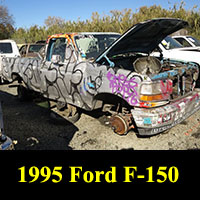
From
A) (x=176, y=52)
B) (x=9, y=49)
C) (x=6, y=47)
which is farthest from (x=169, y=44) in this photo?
(x=6, y=47)

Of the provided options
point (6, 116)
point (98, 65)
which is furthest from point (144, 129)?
point (6, 116)

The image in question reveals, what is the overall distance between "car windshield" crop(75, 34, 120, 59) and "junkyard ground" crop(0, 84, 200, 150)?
1.54 m

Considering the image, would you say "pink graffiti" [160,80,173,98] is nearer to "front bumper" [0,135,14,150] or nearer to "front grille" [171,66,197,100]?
"front grille" [171,66,197,100]

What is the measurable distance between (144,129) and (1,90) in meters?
6.99

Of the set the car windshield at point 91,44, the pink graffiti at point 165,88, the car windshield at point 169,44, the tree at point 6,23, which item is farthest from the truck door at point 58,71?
the tree at point 6,23

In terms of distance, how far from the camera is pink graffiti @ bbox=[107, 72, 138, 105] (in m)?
2.97

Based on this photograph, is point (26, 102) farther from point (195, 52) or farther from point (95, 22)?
point (95, 22)

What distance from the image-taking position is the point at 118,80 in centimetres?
311

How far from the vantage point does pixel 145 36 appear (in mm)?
4039

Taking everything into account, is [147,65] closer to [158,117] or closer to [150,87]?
[150,87]

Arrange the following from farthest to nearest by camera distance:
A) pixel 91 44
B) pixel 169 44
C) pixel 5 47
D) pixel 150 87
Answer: pixel 5 47 < pixel 169 44 < pixel 91 44 < pixel 150 87

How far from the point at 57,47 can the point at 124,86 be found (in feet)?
7.27

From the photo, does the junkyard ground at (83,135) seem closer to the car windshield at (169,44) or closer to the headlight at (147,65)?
the headlight at (147,65)

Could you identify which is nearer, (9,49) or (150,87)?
(150,87)
